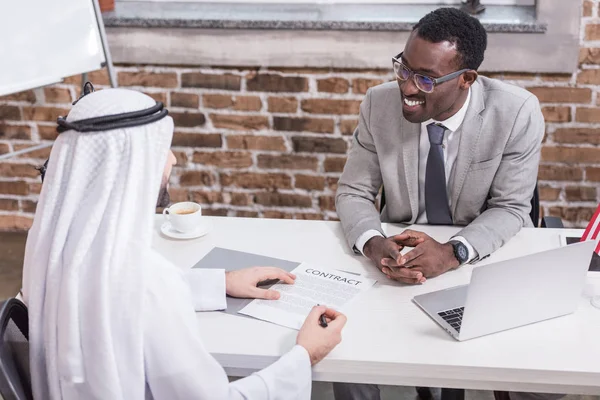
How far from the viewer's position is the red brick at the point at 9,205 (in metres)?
3.42

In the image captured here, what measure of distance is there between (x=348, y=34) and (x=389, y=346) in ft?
5.70

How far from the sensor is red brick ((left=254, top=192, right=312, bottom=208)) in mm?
3223

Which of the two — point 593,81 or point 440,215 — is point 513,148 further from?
point 593,81

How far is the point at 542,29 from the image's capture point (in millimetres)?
2754

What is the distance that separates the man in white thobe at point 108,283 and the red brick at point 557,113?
2055 mm

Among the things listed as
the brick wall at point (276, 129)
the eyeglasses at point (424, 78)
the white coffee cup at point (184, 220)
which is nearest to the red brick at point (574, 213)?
the brick wall at point (276, 129)

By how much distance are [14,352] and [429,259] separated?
2.96 feet

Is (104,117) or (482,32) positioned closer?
(104,117)

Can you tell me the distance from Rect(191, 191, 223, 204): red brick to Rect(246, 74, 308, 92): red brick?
531 mm

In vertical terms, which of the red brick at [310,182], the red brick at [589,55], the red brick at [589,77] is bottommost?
the red brick at [310,182]

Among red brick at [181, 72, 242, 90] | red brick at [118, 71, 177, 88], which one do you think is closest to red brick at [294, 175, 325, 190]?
red brick at [181, 72, 242, 90]

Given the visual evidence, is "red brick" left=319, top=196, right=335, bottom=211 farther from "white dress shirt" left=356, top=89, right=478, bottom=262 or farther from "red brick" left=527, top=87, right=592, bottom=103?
"white dress shirt" left=356, top=89, right=478, bottom=262

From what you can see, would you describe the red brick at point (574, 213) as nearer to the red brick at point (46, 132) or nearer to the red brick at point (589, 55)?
the red brick at point (589, 55)

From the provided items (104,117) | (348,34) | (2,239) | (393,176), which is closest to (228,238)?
(393,176)
